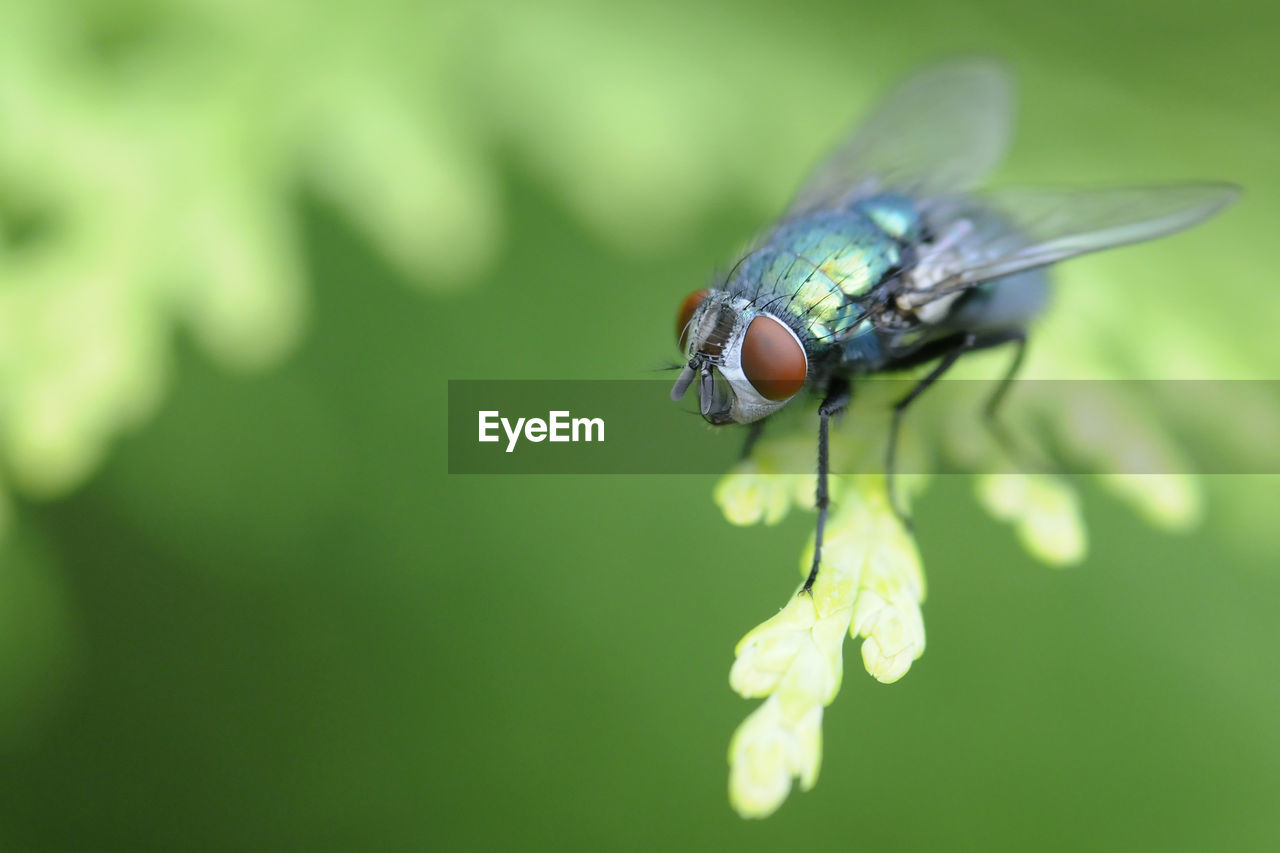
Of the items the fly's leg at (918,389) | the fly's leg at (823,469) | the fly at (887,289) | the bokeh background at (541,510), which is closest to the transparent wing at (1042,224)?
the fly at (887,289)

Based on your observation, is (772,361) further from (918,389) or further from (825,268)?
(918,389)

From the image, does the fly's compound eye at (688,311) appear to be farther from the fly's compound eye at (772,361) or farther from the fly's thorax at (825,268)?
the fly's compound eye at (772,361)

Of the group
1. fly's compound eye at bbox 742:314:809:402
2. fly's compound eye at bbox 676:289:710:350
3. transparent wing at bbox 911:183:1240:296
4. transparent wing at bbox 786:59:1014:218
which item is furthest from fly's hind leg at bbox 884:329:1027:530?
→ transparent wing at bbox 786:59:1014:218

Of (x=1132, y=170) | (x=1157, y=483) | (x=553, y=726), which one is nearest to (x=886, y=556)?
(x=1157, y=483)

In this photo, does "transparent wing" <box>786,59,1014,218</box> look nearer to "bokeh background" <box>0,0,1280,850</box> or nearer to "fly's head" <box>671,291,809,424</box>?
"bokeh background" <box>0,0,1280,850</box>

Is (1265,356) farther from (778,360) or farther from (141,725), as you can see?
(141,725)
